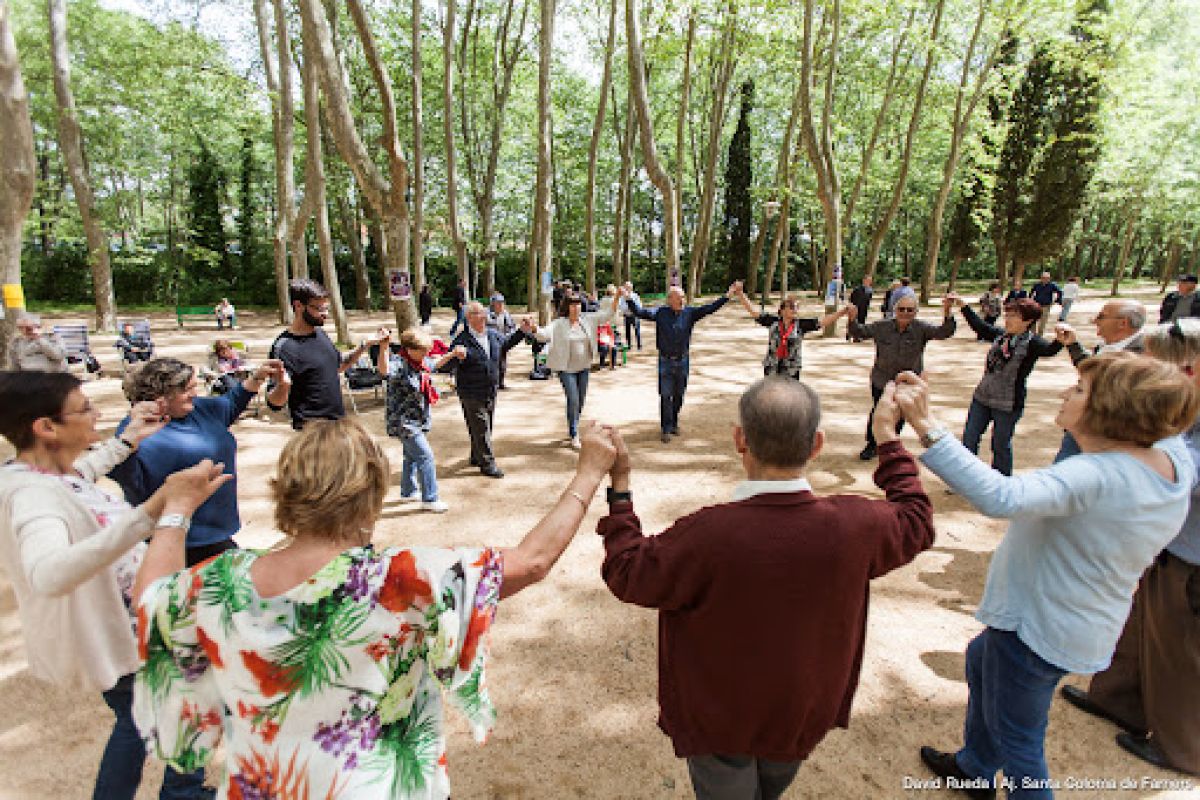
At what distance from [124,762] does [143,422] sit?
4.12 ft

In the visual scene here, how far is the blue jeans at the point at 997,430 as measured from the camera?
511 centimetres

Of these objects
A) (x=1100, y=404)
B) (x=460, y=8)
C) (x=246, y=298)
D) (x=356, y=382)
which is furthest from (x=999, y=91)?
(x=246, y=298)

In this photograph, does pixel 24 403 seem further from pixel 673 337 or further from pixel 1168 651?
pixel 673 337

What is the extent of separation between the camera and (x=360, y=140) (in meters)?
7.35

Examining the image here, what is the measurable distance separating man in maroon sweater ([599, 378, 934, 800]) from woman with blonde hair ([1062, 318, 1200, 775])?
1.84m

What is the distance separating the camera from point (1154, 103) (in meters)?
22.6

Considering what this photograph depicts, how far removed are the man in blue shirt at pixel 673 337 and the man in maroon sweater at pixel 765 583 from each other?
5.33m

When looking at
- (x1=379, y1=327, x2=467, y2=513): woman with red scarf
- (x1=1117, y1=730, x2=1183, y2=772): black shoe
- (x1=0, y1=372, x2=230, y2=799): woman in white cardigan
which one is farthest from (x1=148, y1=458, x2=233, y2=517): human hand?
(x1=1117, y1=730, x2=1183, y2=772): black shoe

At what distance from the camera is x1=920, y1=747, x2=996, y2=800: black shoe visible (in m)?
2.47

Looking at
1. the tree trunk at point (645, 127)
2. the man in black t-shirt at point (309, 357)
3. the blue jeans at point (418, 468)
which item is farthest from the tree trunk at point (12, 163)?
the tree trunk at point (645, 127)

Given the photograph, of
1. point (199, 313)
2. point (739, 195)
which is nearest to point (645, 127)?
point (199, 313)

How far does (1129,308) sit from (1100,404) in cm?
293

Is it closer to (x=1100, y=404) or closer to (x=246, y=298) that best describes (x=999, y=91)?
(x=1100, y=404)

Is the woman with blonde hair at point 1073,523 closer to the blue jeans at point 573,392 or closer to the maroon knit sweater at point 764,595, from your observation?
the maroon knit sweater at point 764,595
